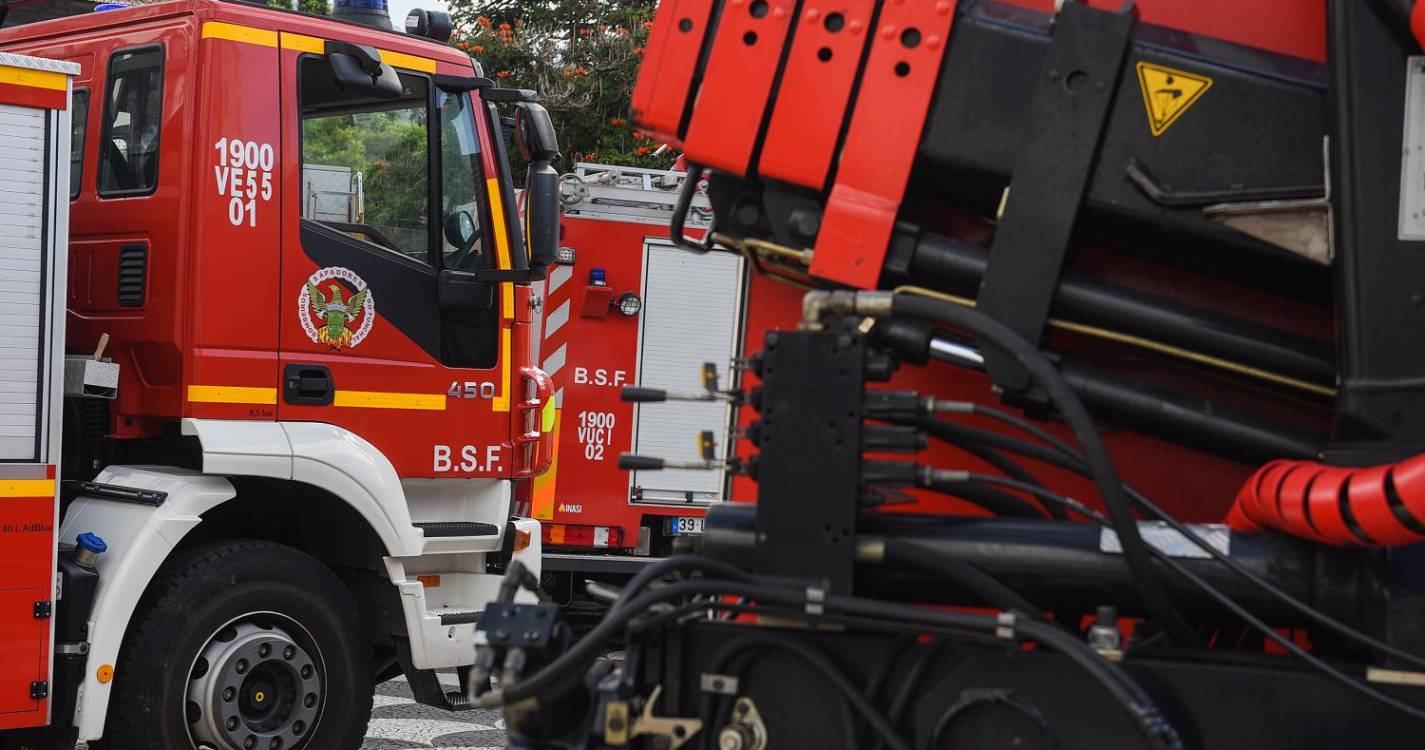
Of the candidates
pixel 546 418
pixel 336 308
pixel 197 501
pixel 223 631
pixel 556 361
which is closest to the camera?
pixel 197 501

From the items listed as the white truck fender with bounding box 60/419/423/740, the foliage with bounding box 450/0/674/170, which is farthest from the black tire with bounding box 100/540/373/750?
the foliage with bounding box 450/0/674/170

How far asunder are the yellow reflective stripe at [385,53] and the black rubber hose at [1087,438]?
11.8ft

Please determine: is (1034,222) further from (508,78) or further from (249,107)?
(508,78)

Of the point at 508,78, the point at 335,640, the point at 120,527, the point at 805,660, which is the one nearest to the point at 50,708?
the point at 120,527

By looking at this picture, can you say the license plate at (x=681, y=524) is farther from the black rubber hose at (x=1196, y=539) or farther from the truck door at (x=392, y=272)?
the black rubber hose at (x=1196, y=539)

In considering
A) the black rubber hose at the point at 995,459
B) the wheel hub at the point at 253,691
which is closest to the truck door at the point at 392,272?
the wheel hub at the point at 253,691

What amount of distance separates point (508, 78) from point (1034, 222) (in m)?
11.9

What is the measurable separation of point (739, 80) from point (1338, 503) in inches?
56.3

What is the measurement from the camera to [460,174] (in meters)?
6.23

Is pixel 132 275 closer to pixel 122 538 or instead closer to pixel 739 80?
pixel 122 538

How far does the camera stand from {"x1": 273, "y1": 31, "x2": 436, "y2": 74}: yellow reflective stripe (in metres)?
5.72

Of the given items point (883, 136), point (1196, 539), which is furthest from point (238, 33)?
point (1196, 539)

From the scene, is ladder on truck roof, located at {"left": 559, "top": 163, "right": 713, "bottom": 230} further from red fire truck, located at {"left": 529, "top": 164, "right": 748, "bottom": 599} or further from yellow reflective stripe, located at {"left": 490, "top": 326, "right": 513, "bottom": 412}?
yellow reflective stripe, located at {"left": 490, "top": 326, "right": 513, "bottom": 412}

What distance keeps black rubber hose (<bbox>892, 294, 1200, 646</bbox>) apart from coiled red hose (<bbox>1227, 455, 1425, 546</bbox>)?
24 cm
